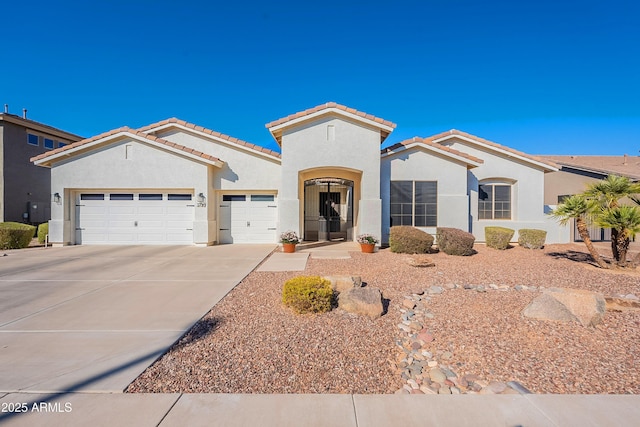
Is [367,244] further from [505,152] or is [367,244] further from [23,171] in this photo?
[23,171]

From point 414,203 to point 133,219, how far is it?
12.3 metres

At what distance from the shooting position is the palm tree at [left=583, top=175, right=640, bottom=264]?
7914 millimetres

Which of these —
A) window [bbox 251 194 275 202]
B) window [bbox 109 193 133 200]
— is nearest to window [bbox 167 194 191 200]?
window [bbox 109 193 133 200]

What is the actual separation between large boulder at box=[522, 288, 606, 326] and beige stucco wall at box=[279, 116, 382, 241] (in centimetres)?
719

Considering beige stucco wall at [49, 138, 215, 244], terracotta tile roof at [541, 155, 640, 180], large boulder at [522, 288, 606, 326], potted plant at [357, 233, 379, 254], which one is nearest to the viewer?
large boulder at [522, 288, 606, 326]

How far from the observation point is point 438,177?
41.7 ft

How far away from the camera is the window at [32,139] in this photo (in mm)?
17884

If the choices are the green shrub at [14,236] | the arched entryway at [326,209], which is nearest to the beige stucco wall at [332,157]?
the arched entryway at [326,209]

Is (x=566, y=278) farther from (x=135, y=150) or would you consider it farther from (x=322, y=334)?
(x=135, y=150)

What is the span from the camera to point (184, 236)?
41.8 feet

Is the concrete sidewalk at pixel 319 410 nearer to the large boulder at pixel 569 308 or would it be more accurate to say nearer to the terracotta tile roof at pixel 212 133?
Answer: the large boulder at pixel 569 308

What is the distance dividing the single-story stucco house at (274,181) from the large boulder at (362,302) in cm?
685

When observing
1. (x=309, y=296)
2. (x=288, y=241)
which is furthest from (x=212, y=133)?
(x=309, y=296)

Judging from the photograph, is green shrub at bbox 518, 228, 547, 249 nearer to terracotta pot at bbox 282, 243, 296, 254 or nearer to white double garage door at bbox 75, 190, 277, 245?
terracotta pot at bbox 282, 243, 296, 254
